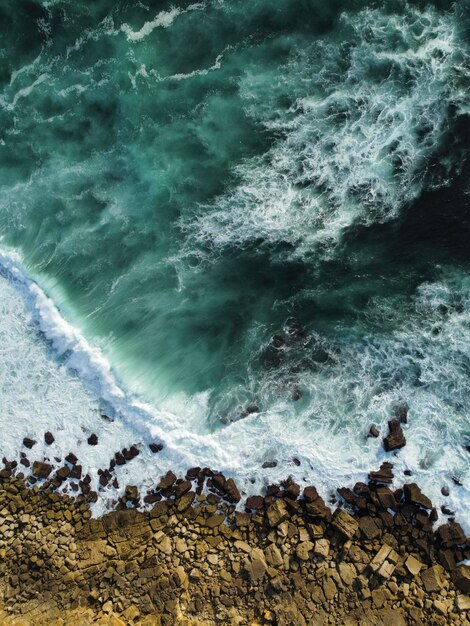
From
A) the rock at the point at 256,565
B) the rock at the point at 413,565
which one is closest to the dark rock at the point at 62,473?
the rock at the point at 256,565

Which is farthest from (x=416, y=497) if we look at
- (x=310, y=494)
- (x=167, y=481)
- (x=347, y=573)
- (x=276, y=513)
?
(x=167, y=481)

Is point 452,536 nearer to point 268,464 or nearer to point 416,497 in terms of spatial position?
point 416,497

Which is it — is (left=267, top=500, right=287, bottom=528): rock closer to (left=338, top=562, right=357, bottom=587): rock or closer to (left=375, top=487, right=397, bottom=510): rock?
(left=338, top=562, right=357, bottom=587): rock

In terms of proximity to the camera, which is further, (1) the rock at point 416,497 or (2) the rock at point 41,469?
(2) the rock at point 41,469

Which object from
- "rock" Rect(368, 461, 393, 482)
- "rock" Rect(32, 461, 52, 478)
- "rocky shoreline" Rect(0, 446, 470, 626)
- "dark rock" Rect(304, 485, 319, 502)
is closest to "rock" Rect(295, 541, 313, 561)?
"rocky shoreline" Rect(0, 446, 470, 626)

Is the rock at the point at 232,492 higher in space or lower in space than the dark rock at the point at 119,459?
lower

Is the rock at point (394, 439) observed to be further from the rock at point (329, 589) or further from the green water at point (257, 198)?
the rock at point (329, 589)

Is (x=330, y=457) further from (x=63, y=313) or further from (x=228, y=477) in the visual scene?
(x=63, y=313)
